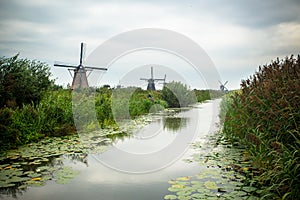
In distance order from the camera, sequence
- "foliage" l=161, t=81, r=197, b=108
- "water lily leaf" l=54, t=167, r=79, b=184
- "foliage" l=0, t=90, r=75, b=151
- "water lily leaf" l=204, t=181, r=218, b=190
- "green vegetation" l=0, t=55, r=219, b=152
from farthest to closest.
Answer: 1. "foliage" l=161, t=81, r=197, b=108
2. "green vegetation" l=0, t=55, r=219, b=152
3. "foliage" l=0, t=90, r=75, b=151
4. "water lily leaf" l=54, t=167, r=79, b=184
5. "water lily leaf" l=204, t=181, r=218, b=190

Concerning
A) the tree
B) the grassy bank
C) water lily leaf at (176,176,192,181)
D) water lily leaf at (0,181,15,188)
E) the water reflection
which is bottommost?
water lily leaf at (0,181,15,188)

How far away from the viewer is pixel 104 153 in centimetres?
562

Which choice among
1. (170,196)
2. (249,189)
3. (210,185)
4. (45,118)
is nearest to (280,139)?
(249,189)

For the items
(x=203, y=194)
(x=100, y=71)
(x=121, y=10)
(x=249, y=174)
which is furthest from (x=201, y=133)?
(x=100, y=71)

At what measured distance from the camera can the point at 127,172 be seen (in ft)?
14.5

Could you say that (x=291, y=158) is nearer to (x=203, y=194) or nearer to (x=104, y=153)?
(x=203, y=194)

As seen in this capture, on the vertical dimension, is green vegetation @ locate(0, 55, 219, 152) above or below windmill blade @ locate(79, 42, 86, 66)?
below

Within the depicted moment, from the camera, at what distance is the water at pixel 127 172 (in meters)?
3.41

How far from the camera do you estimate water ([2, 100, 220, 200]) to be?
11.2ft

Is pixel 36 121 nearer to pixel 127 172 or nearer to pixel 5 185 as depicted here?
pixel 5 185

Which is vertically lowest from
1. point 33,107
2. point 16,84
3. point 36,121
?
point 36,121

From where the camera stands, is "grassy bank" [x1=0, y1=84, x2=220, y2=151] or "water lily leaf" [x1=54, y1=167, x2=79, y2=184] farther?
"grassy bank" [x1=0, y1=84, x2=220, y2=151]

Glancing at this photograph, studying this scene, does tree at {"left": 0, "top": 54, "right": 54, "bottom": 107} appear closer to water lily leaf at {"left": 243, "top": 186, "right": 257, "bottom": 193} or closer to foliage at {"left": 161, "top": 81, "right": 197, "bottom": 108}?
water lily leaf at {"left": 243, "top": 186, "right": 257, "bottom": 193}

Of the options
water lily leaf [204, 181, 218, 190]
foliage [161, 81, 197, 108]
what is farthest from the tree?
foliage [161, 81, 197, 108]
